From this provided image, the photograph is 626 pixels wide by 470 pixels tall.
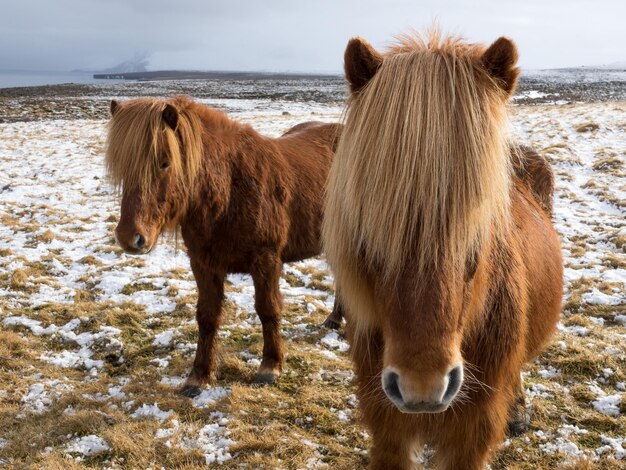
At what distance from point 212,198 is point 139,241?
0.70m

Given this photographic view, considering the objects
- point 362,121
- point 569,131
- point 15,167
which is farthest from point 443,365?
point 569,131

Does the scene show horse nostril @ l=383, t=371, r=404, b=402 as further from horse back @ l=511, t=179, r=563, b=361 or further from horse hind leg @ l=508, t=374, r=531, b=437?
horse hind leg @ l=508, t=374, r=531, b=437

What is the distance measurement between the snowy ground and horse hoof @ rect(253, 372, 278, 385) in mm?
70

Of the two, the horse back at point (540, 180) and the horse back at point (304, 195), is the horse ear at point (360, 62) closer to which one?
the horse back at point (540, 180)

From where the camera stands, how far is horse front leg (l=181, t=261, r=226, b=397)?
3.78 meters

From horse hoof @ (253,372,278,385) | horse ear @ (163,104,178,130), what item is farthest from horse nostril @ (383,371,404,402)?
horse hoof @ (253,372,278,385)

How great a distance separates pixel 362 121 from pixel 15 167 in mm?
12938

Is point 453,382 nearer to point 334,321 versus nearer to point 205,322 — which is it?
point 205,322

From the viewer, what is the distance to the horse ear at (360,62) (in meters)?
1.63

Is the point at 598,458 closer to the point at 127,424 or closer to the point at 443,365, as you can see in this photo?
the point at 443,365

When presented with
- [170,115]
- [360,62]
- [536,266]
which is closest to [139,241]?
[170,115]

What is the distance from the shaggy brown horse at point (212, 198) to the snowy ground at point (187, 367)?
43cm

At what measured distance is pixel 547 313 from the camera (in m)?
2.56

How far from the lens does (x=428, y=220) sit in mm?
1430
